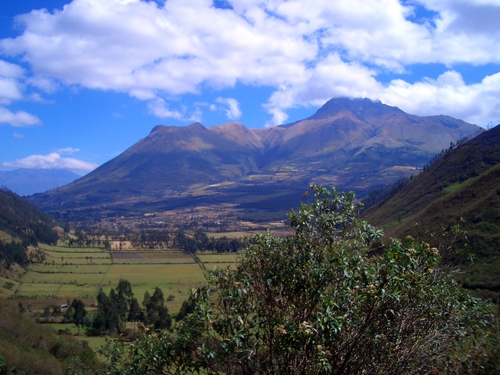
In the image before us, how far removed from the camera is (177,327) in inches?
280

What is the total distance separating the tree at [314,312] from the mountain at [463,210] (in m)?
2.18

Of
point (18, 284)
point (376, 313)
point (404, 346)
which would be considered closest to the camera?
point (376, 313)

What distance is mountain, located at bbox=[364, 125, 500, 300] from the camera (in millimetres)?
29048

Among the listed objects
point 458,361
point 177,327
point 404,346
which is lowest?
point 458,361

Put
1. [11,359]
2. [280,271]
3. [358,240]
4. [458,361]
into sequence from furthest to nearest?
[11,359] < [458,361] < [358,240] < [280,271]

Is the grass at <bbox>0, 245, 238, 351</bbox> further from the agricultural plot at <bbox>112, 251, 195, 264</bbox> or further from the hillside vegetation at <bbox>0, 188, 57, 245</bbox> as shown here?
the hillside vegetation at <bbox>0, 188, 57, 245</bbox>

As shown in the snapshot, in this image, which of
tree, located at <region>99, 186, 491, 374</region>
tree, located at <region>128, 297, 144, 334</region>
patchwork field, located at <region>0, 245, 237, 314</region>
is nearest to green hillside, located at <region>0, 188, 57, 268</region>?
patchwork field, located at <region>0, 245, 237, 314</region>

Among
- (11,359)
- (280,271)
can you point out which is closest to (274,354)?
(280,271)

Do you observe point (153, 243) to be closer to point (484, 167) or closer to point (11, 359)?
point (484, 167)

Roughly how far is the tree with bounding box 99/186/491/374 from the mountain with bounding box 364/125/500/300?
2176 millimetres

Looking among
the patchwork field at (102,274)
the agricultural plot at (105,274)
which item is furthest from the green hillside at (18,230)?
the agricultural plot at (105,274)

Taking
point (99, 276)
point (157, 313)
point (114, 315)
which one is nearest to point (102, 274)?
point (99, 276)

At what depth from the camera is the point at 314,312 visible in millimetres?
6852

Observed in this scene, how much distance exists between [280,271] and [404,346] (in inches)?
97.1
